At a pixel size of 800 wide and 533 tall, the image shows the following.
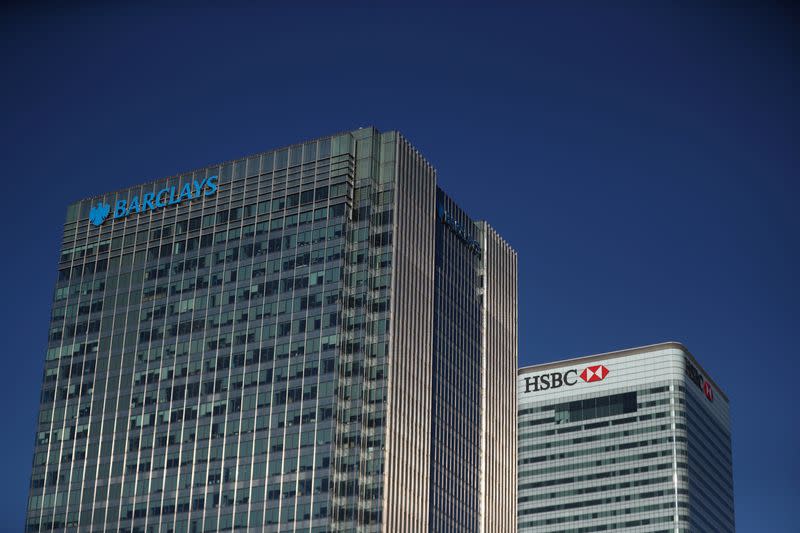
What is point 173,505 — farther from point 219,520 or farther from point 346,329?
point 346,329

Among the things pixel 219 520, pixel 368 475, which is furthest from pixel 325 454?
pixel 219 520

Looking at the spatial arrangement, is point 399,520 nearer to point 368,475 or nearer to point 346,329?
point 368,475

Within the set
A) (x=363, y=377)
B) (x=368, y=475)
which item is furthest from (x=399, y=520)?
(x=363, y=377)

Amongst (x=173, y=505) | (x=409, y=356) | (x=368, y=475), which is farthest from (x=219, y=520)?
(x=409, y=356)

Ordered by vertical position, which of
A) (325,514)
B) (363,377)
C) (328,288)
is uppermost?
(328,288)

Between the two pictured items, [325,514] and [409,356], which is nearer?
[325,514]

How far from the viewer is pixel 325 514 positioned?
18362 cm

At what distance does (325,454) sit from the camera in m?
188

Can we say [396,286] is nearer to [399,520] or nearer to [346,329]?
[346,329]

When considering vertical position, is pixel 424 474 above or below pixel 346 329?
below

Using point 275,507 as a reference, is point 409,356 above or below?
above

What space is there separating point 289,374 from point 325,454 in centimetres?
1420

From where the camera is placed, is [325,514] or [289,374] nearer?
[325,514]

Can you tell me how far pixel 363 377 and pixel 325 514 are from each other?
1999cm
